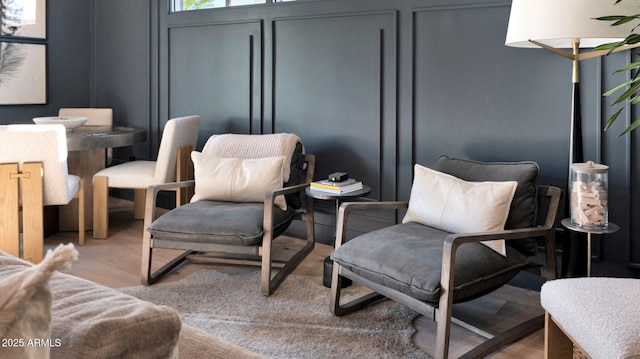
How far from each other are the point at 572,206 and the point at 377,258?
2.80 ft

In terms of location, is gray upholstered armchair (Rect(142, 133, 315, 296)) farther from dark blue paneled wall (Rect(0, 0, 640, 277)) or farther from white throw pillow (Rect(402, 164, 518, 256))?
white throw pillow (Rect(402, 164, 518, 256))

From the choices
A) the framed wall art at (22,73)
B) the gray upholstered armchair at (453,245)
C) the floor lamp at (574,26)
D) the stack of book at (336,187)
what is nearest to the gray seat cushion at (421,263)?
the gray upholstered armchair at (453,245)

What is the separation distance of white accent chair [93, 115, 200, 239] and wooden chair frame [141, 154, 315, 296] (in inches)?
27.4

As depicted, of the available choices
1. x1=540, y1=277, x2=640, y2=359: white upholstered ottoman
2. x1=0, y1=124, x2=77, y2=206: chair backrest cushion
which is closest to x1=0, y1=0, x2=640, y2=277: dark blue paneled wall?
x1=540, y1=277, x2=640, y2=359: white upholstered ottoman

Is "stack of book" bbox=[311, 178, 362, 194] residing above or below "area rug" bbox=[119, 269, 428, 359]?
above

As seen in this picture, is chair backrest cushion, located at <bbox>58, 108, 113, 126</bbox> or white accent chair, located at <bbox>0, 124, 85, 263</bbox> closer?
white accent chair, located at <bbox>0, 124, 85, 263</bbox>

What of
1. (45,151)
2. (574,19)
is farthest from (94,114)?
(574,19)

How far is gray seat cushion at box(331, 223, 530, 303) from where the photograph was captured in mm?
2250

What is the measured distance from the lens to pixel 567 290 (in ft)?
5.94

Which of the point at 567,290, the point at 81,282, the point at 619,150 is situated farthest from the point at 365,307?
the point at 81,282

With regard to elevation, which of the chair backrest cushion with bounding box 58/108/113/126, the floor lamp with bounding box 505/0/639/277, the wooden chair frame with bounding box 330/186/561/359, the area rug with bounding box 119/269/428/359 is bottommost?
the area rug with bounding box 119/269/428/359

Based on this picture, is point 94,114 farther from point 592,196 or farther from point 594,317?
point 594,317

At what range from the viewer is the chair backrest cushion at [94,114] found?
5141mm

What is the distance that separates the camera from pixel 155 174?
420 centimetres
